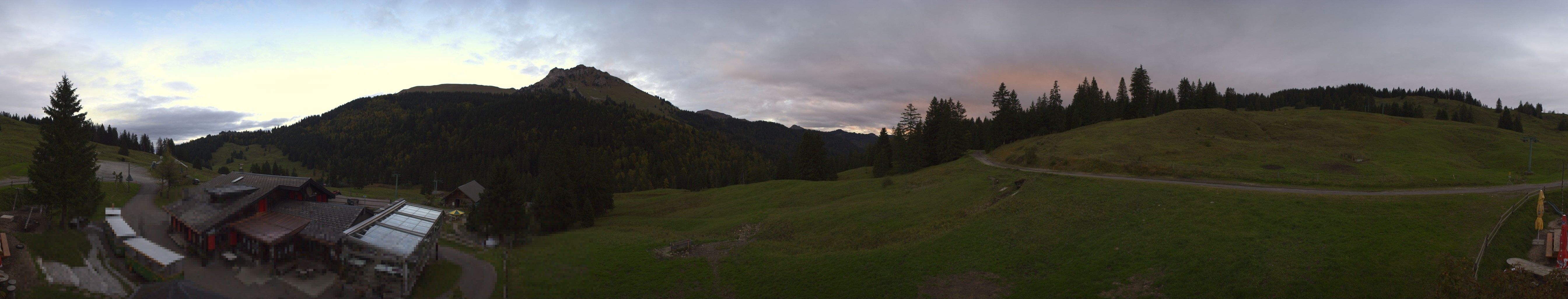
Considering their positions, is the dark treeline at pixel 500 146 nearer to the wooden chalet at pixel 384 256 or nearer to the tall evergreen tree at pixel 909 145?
the tall evergreen tree at pixel 909 145

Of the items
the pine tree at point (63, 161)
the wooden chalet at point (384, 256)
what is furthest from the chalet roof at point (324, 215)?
the pine tree at point (63, 161)

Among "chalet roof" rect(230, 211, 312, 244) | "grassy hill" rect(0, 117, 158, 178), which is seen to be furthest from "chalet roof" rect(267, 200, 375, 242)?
"grassy hill" rect(0, 117, 158, 178)

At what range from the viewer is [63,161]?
988 inches

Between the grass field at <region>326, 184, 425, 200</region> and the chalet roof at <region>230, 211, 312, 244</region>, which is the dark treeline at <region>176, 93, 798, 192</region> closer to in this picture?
the grass field at <region>326, 184, 425, 200</region>

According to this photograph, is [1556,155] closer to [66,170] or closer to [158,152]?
[66,170]

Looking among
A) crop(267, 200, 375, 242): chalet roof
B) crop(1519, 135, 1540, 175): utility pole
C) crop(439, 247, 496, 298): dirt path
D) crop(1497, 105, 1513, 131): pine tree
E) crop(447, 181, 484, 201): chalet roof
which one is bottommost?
crop(439, 247, 496, 298): dirt path

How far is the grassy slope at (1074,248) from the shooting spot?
18750mm

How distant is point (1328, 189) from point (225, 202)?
2395 inches

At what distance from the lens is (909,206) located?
1521 inches

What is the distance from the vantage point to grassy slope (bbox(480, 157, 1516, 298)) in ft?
61.5

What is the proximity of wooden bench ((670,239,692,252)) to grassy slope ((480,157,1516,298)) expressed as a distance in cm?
182

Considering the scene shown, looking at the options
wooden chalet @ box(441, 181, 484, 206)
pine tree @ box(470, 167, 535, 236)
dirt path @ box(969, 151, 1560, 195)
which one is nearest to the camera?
dirt path @ box(969, 151, 1560, 195)

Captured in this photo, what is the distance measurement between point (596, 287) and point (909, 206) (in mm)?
23950

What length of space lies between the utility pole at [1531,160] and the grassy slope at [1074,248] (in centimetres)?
2401
